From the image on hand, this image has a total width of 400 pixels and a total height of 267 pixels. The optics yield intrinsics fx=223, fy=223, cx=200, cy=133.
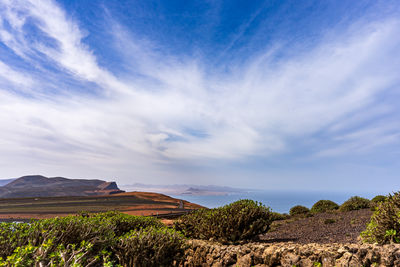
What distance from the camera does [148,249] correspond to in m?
6.03

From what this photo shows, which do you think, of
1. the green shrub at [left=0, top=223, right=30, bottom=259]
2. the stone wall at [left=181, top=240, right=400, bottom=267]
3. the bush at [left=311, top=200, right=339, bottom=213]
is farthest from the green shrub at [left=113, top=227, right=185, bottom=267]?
the bush at [left=311, top=200, right=339, bottom=213]

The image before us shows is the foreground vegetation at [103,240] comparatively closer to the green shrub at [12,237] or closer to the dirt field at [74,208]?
the green shrub at [12,237]

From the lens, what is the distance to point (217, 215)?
8789 mm

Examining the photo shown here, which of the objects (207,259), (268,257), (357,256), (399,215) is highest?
(399,215)

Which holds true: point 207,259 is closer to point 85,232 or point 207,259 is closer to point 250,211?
point 250,211

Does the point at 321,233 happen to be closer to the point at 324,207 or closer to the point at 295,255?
the point at 295,255

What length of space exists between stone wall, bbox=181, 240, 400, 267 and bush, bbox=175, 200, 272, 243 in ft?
3.89

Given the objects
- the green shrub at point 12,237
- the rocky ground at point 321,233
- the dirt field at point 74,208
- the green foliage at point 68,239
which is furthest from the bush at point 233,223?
the dirt field at point 74,208

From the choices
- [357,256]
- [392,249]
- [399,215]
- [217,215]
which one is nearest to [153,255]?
[217,215]

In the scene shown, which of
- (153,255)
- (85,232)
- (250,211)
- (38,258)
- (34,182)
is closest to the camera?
(38,258)

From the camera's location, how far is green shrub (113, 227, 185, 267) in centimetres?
587

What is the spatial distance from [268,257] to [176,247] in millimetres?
2532

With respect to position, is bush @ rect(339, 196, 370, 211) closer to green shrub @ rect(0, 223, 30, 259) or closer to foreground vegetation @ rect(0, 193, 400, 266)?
foreground vegetation @ rect(0, 193, 400, 266)

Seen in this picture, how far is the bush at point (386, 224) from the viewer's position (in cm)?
576
